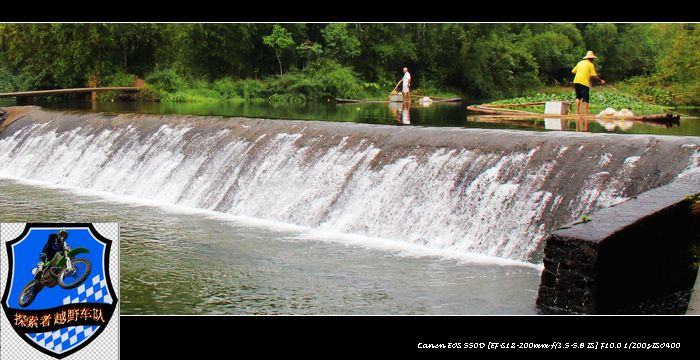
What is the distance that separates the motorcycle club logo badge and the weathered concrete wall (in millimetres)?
2654

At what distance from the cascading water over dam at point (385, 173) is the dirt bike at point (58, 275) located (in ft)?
14.6

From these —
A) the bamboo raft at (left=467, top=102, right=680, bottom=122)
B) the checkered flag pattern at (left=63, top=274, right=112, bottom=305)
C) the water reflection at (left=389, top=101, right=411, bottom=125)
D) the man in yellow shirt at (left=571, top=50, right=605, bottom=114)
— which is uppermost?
the man in yellow shirt at (left=571, top=50, right=605, bottom=114)

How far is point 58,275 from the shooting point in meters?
3.93

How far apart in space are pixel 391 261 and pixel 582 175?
204 cm

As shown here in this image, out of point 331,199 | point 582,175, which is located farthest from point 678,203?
point 331,199

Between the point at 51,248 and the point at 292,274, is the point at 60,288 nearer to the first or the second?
the point at 51,248

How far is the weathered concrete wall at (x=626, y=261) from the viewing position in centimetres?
497

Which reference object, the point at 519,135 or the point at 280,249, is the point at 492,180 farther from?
the point at 280,249

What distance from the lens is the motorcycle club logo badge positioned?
3875 millimetres

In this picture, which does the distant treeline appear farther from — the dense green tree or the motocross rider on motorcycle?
the motocross rider on motorcycle

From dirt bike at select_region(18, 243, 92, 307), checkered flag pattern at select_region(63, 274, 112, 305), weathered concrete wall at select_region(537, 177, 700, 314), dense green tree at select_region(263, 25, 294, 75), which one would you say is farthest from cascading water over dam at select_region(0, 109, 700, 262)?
dense green tree at select_region(263, 25, 294, 75)

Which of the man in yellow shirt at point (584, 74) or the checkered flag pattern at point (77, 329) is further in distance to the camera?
the man in yellow shirt at point (584, 74)

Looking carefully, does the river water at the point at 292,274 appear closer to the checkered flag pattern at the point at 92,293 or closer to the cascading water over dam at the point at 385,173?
the cascading water over dam at the point at 385,173

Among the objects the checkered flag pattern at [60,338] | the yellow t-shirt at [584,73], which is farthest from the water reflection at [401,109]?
the checkered flag pattern at [60,338]
